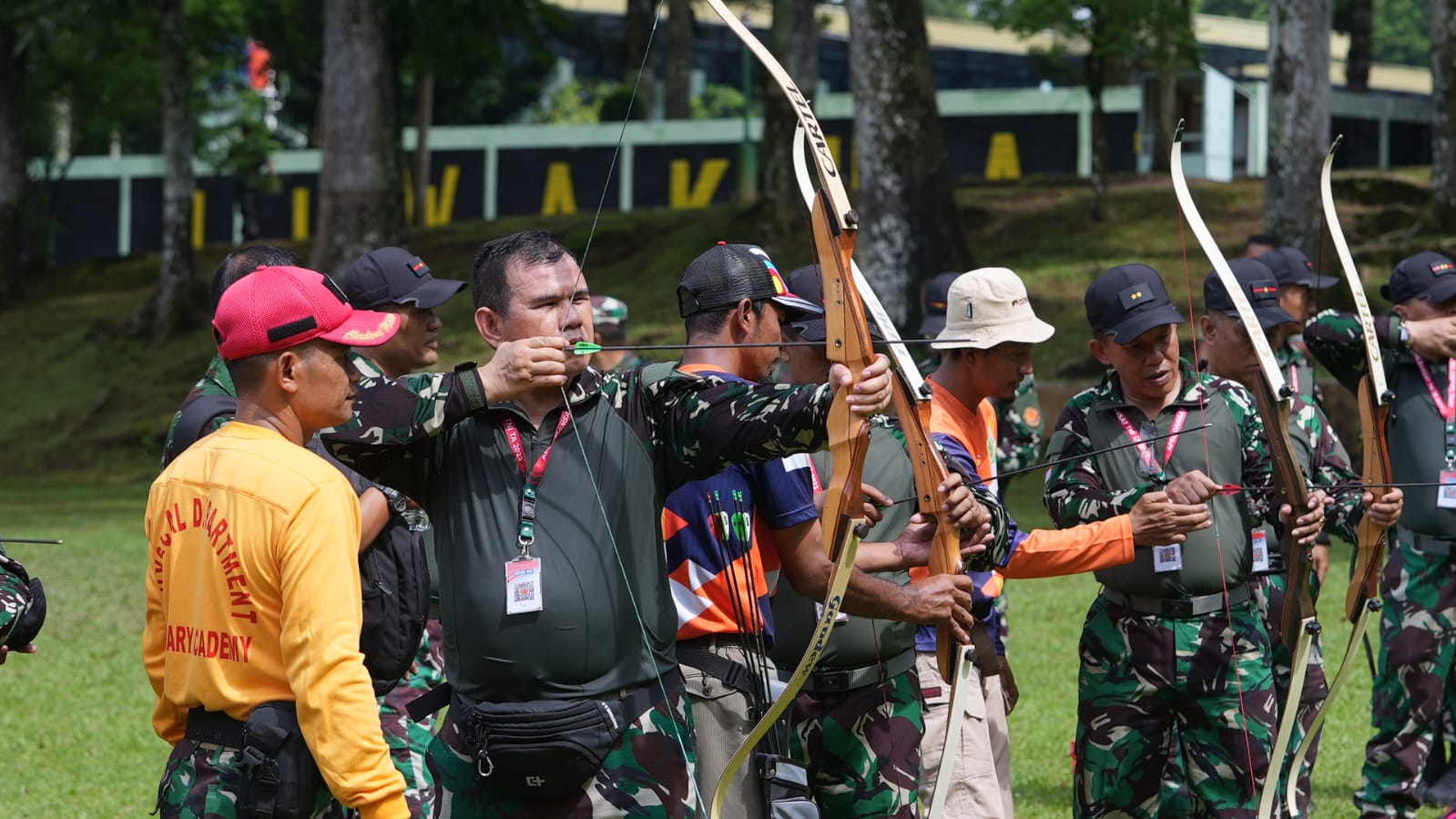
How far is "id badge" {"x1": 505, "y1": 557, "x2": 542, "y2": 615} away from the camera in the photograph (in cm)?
372

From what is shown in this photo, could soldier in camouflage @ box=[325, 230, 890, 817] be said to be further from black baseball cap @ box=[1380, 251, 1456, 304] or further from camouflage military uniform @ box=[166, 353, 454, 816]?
black baseball cap @ box=[1380, 251, 1456, 304]

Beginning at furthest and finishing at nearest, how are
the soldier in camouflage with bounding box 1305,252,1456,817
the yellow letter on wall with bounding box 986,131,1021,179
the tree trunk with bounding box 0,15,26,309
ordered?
the yellow letter on wall with bounding box 986,131,1021,179, the tree trunk with bounding box 0,15,26,309, the soldier in camouflage with bounding box 1305,252,1456,817

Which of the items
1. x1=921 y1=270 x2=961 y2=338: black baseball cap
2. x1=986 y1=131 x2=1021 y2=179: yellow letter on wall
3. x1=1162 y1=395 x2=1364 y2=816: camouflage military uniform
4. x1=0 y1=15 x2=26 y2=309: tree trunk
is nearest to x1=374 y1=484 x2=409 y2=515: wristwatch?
x1=1162 y1=395 x2=1364 y2=816: camouflage military uniform

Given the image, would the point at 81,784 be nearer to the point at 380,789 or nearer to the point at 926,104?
the point at 380,789

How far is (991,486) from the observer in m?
5.34

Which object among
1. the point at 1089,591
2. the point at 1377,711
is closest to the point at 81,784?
the point at 1377,711

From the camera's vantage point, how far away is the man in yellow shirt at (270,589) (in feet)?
11.2

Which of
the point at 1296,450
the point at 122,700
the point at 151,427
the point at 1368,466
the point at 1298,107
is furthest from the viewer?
the point at 151,427

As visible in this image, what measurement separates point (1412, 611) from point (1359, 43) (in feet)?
79.1

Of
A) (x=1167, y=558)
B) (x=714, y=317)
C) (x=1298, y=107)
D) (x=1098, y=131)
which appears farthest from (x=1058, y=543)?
(x=1098, y=131)

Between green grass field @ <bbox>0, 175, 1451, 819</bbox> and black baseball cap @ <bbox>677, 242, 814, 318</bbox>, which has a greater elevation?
black baseball cap @ <bbox>677, 242, 814, 318</bbox>

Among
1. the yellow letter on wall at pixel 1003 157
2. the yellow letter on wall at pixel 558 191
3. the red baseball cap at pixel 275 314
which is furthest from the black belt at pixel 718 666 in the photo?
the yellow letter on wall at pixel 558 191

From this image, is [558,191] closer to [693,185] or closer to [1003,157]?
[693,185]

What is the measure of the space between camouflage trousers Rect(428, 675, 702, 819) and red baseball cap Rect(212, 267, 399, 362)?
961 mm
